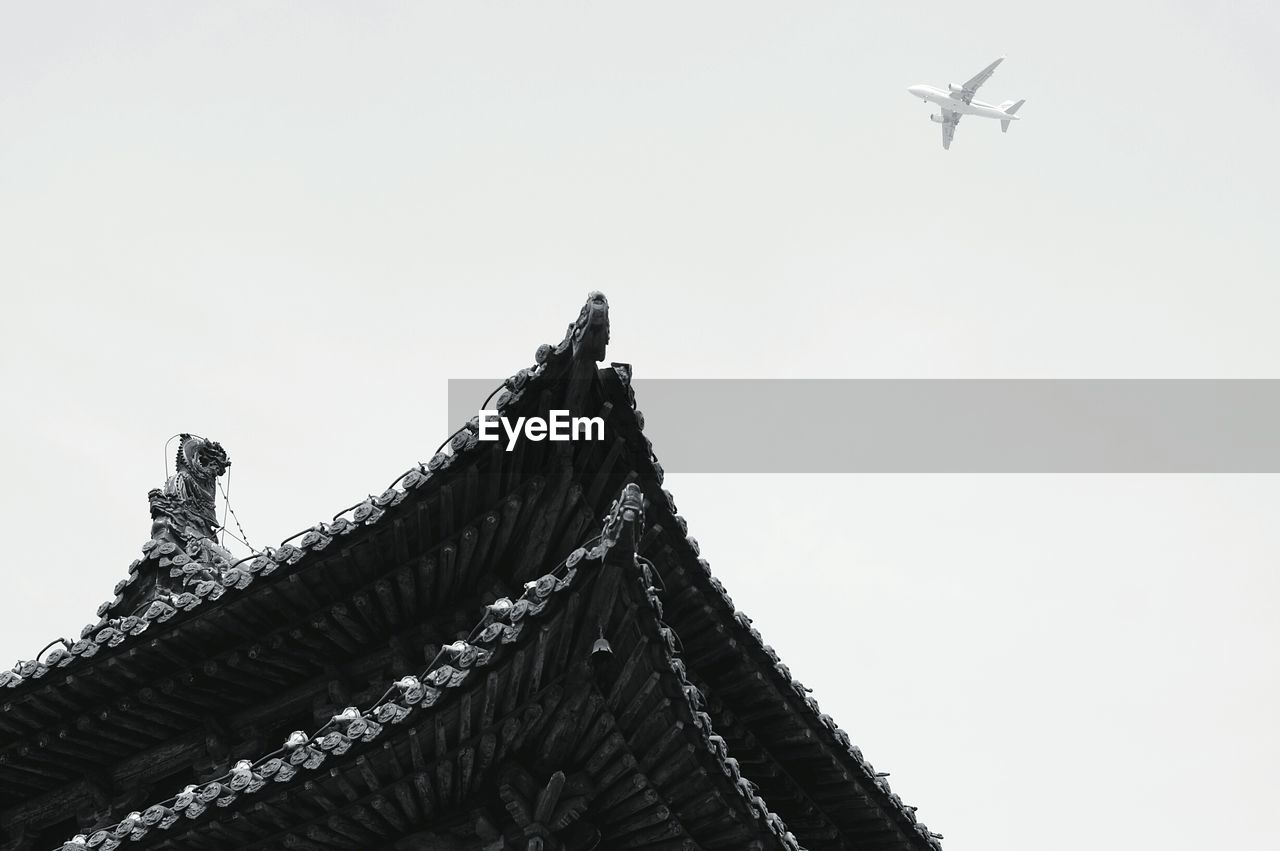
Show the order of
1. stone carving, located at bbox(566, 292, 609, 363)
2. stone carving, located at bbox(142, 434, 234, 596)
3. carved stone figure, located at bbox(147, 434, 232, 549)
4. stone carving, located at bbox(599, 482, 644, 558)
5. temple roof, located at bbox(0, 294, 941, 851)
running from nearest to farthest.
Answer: stone carving, located at bbox(599, 482, 644, 558)
temple roof, located at bbox(0, 294, 941, 851)
stone carving, located at bbox(566, 292, 609, 363)
stone carving, located at bbox(142, 434, 234, 596)
carved stone figure, located at bbox(147, 434, 232, 549)

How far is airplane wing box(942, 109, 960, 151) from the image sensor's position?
73375 mm

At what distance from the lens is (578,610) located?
39.8ft

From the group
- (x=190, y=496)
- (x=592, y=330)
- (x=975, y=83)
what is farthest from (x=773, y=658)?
(x=975, y=83)

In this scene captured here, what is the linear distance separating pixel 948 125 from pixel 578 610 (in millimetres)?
66484

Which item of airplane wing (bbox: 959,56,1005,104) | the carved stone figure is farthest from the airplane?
the carved stone figure

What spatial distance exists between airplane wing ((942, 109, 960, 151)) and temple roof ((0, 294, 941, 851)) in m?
60.0

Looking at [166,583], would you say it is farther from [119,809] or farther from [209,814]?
[209,814]

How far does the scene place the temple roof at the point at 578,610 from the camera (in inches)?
490

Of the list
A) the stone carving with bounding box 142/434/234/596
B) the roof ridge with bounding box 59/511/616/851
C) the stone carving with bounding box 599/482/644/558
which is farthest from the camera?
the stone carving with bounding box 142/434/234/596

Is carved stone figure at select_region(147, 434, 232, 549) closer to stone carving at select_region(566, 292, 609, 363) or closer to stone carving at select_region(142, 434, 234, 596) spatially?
stone carving at select_region(142, 434, 234, 596)

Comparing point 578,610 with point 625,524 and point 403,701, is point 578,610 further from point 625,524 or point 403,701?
point 403,701

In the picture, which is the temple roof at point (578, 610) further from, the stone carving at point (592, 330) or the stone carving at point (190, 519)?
the stone carving at point (190, 519)

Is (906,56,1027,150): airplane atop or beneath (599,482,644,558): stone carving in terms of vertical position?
atop

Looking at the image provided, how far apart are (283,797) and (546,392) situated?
4.60m
